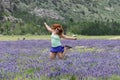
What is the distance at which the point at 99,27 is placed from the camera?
129m

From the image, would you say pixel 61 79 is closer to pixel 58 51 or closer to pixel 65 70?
pixel 65 70

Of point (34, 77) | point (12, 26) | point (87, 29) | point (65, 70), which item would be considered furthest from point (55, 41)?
point (12, 26)

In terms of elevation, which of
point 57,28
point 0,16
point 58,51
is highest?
point 57,28

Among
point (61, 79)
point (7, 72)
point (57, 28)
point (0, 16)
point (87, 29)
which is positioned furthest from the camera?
point (0, 16)

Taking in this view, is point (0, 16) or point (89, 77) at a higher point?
point (89, 77)

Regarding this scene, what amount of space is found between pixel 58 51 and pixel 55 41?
0.44 meters

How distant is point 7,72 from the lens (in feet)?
32.1

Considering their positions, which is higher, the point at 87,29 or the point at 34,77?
the point at 34,77

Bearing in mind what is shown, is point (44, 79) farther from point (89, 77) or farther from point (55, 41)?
point (55, 41)

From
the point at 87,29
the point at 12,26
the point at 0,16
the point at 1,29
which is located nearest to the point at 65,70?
the point at 87,29

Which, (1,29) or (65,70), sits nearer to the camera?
(65,70)

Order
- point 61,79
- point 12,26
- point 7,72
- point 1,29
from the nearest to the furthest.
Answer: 1. point 61,79
2. point 7,72
3. point 1,29
4. point 12,26

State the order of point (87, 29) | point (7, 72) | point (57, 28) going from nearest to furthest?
point (7, 72)
point (57, 28)
point (87, 29)

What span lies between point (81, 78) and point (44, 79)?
82 cm
